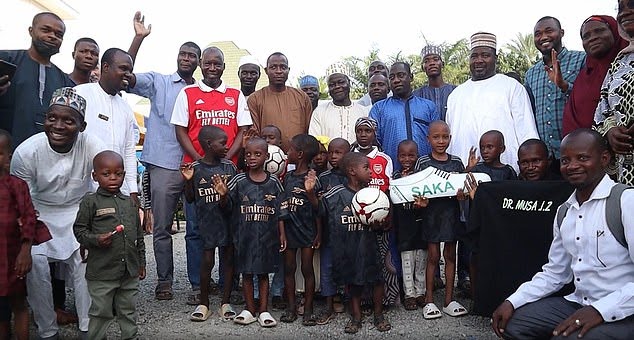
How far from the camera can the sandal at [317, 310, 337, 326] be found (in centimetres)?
484

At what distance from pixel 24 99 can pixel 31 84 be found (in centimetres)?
15

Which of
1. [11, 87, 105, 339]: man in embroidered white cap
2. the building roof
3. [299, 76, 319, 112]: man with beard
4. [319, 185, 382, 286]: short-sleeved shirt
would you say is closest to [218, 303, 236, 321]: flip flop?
[319, 185, 382, 286]: short-sleeved shirt

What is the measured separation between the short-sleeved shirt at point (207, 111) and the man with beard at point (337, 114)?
79cm

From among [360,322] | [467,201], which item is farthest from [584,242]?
[360,322]

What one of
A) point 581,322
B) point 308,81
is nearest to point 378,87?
point 308,81

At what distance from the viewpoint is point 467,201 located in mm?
5156

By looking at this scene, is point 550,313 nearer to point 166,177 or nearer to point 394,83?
point 394,83

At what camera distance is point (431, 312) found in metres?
4.89

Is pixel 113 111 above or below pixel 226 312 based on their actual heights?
above

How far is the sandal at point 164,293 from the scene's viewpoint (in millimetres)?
5586

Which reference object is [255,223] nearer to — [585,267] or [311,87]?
[311,87]

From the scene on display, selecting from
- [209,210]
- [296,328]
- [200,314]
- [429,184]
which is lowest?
[296,328]

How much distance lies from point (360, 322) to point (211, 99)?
264 cm

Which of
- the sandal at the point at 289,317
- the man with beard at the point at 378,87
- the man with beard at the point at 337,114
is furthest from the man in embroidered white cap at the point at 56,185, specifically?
the man with beard at the point at 378,87
